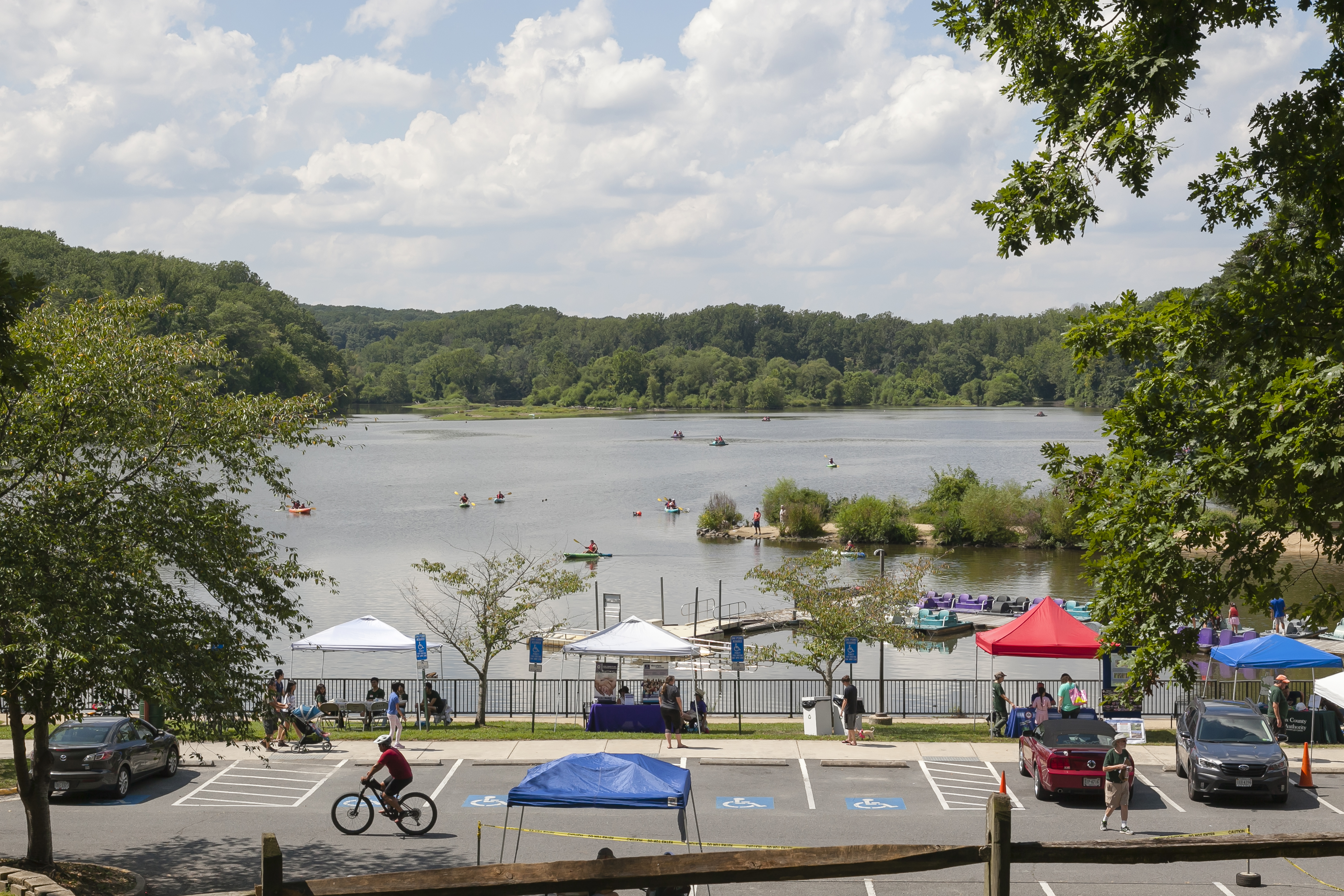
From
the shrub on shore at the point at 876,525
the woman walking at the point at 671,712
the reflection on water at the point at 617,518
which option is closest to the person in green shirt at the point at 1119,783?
the reflection on water at the point at 617,518

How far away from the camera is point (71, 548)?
1484 cm

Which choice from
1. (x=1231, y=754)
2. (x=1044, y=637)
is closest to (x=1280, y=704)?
(x=1044, y=637)

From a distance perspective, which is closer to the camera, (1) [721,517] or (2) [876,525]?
(2) [876,525]

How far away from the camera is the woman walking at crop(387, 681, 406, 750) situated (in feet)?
79.8

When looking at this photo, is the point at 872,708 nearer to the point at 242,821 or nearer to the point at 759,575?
the point at 759,575

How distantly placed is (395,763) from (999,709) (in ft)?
48.4

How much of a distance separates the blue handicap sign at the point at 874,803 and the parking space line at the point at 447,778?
6755mm

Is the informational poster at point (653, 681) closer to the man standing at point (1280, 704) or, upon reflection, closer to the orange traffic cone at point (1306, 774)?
the man standing at point (1280, 704)

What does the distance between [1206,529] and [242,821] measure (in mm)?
14617

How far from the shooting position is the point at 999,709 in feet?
87.9

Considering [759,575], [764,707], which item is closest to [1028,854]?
[759,575]

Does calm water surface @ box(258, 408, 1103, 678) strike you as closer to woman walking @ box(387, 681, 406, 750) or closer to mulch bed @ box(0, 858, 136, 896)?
woman walking @ box(387, 681, 406, 750)

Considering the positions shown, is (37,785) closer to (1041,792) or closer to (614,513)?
(1041,792)

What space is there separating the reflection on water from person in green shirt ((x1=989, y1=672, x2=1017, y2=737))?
3.24 m
